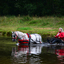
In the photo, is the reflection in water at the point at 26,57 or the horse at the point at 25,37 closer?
the reflection in water at the point at 26,57

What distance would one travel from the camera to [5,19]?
39750mm

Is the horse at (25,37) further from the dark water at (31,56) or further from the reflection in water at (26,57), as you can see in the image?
the reflection in water at (26,57)

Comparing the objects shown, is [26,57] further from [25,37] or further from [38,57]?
[25,37]
